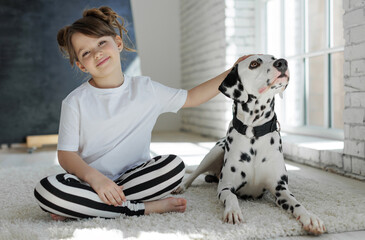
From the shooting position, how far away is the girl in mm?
1549

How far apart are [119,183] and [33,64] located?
289cm

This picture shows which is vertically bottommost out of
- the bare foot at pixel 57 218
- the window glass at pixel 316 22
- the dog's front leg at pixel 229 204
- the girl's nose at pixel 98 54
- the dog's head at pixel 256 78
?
the bare foot at pixel 57 218

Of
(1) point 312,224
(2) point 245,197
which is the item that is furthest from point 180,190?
(1) point 312,224

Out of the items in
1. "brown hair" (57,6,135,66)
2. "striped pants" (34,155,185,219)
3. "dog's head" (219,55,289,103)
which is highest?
"brown hair" (57,6,135,66)

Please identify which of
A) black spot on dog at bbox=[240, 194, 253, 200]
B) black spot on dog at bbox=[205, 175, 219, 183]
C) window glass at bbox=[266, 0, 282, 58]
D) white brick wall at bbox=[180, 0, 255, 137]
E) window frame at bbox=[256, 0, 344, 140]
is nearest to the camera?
black spot on dog at bbox=[240, 194, 253, 200]

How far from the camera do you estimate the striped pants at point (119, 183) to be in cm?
151

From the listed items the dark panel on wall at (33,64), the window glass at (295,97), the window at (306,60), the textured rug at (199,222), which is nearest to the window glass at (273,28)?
the window at (306,60)

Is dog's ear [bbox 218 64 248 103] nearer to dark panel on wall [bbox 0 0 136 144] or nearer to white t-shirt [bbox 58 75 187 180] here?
white t-shirt [bbox 58 75 187 180]

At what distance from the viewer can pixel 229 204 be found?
1.61 meters

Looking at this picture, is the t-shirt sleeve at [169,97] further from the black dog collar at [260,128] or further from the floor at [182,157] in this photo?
the floor at [182,157]

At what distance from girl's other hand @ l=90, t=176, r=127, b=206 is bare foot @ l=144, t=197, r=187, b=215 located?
7.2 inches

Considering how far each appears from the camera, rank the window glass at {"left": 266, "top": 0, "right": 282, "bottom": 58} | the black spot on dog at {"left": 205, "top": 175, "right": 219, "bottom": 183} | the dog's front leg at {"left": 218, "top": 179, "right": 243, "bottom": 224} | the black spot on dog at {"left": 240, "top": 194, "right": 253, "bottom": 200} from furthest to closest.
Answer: the window glass at {"left": 266, "top": 0, "right": 282, "bottom": 58}, the black spot on dog at {"left": 205, "top": 175, "right": 219, "bottom": 183}, the black spot on dog at {"left": 240, "top": 194, "right": 253, "bottom": 200}, the dog's front leg at {"left": 218, "top": 179, "right": 243, "bottom": 224}

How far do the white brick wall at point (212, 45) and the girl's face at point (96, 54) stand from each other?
2.77m

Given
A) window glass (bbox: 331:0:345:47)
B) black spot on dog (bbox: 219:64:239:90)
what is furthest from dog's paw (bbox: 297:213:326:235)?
window glass (bbox: 331:0:345:47)
